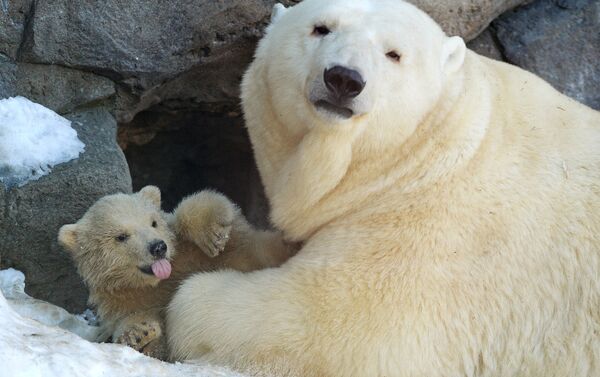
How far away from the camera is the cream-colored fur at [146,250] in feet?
11.7

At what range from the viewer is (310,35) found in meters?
3.24

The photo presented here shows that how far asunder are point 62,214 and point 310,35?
5.16 feet

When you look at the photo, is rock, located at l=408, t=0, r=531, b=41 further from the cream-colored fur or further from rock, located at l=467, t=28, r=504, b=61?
the cream-colored fur

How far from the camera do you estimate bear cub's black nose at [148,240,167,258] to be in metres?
3.49

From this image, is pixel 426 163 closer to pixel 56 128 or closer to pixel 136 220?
pixel 136 220

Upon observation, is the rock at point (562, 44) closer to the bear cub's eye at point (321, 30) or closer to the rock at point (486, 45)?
the rock at point (486, 45)

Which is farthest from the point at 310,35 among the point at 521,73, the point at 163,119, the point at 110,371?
the point at 163,119

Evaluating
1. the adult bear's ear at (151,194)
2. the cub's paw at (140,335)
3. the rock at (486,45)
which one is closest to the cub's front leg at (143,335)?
the cub's paw at (140,335)

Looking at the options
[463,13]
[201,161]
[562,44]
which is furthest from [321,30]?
[201,161]

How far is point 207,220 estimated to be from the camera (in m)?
3.72

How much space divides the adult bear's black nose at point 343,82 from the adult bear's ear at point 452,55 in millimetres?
557

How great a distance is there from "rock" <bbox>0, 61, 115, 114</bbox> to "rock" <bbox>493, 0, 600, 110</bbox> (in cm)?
239

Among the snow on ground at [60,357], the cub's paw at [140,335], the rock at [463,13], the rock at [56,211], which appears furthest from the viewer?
the rock at [463,13]

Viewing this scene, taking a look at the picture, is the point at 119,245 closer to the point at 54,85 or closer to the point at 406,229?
the point at 54,85
